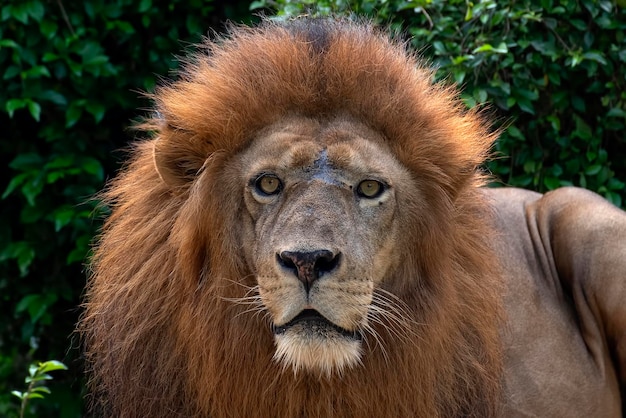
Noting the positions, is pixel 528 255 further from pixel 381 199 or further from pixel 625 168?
pixel 381 199

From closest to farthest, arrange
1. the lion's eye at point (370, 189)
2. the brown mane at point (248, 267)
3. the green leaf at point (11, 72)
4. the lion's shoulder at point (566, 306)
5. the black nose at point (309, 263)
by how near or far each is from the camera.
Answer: the black nose at point (309, 263), the lion's eye at point (370, 189), the brown mane at point (248, 267), the lion's shoulder at point (566, 306), the green leaf at point (11, 72)

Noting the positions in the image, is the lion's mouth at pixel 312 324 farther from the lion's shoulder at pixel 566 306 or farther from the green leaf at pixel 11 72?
the green leaf at pixel 11 72

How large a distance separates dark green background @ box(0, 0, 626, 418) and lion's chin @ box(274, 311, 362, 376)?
53.6 inches

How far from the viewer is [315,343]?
116 inches

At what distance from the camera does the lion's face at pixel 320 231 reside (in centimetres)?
293

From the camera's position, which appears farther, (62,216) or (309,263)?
(62,216)

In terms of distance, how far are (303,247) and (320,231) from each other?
7 cm

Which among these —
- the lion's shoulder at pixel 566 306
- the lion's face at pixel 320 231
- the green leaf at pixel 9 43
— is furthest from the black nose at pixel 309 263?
the green leaf at pixel 9 43

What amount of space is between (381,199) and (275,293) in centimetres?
40

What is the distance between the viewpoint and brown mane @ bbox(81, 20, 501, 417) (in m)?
3.25

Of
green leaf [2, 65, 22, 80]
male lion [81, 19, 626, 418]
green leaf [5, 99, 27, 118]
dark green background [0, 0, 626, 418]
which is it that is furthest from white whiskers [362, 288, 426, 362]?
green leaf [2, 65, 22, 80]

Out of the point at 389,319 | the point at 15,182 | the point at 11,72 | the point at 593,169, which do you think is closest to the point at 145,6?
the point at 11,72

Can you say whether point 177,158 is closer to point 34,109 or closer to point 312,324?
point 312,324

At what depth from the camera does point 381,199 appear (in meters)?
3.16
